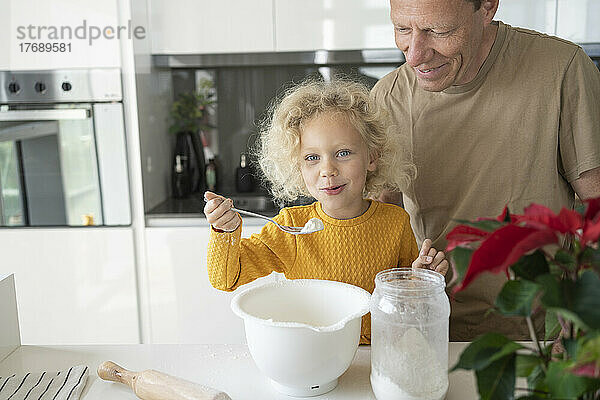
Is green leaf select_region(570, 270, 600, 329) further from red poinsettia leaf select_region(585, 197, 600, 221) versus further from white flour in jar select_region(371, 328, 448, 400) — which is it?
white flour in jar select_region(371, 328, 448, 400)

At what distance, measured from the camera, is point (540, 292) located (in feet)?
1.77

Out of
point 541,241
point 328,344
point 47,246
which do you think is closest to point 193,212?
point 47,246

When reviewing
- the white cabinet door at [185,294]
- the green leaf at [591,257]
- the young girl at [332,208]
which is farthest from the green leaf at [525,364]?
the white cabinet door at [185,294]

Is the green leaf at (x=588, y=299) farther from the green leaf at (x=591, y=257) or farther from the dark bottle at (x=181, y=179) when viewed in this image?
the dark bottle at (x=181, y=179)

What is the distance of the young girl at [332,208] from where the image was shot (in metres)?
1.22

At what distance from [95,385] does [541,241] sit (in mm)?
771

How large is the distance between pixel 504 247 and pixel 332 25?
6.20 ft

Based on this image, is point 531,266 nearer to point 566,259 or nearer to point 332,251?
point 566,259

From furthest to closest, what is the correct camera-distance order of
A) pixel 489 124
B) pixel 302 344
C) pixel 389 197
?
pixel 389 197
pixel 489 124
pixel 302 344

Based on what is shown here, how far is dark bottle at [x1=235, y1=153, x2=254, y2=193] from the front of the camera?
2670mm

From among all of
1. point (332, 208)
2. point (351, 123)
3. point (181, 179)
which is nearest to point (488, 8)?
point (351, 123)

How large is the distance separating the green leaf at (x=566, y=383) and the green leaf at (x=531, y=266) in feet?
0.28

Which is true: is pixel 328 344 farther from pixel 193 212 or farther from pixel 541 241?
pixel 193 212

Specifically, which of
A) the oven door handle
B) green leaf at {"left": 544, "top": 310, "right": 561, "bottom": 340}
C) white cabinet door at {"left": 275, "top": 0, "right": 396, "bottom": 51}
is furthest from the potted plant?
green leaf at {"left": 544, "top": 310, "right": 561, "bottom": 340}
